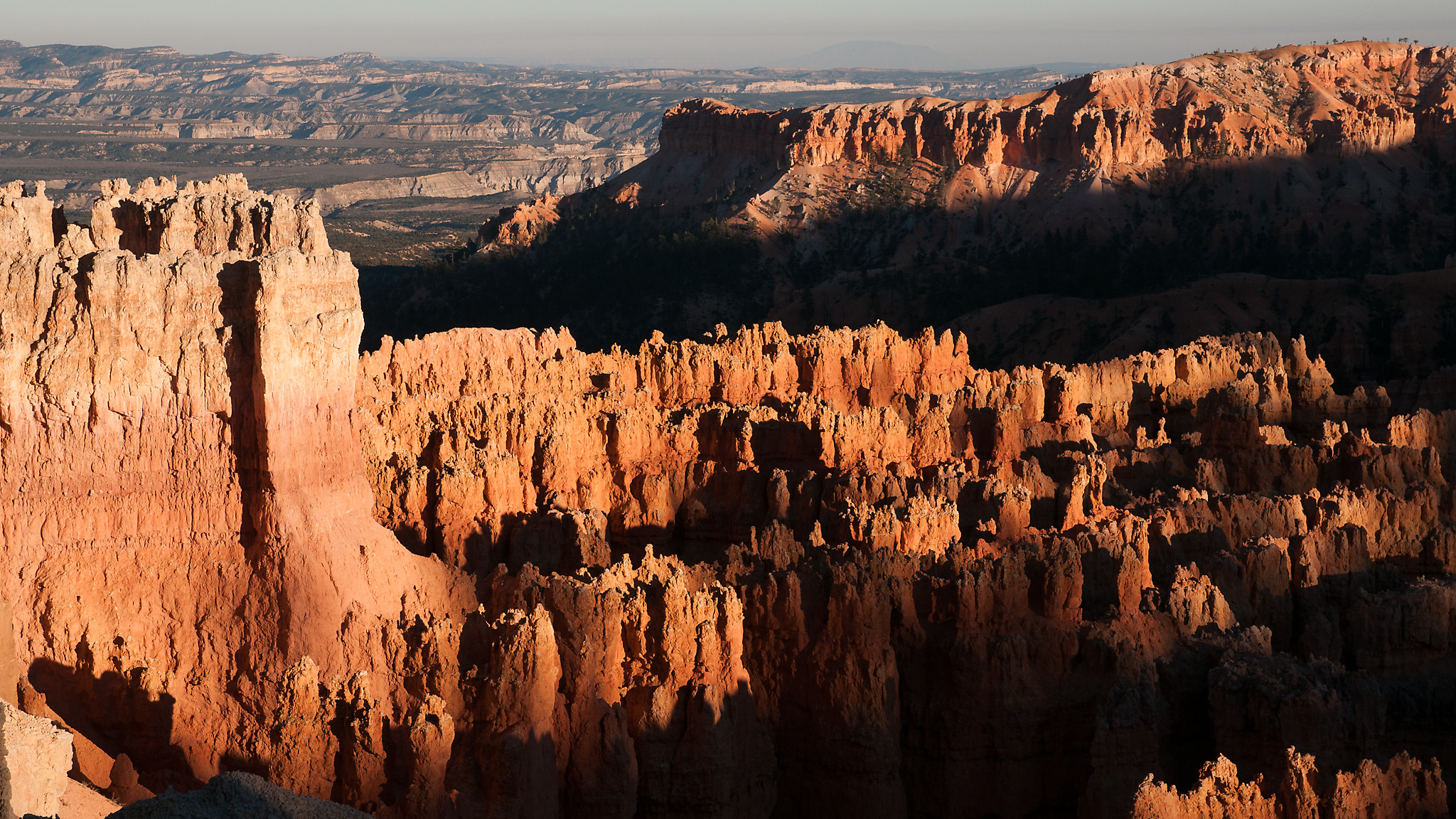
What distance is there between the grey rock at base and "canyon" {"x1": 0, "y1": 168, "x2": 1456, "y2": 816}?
4.34 meters

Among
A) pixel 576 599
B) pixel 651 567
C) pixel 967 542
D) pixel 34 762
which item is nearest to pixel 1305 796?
pixel 576 599

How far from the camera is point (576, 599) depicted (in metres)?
18.4

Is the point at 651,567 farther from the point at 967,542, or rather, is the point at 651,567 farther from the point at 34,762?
the point at 34,762

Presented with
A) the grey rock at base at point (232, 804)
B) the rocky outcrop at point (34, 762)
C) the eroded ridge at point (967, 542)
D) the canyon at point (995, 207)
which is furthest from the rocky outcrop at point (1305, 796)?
the canyon at point (995, 207)

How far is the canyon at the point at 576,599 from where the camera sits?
1628cm

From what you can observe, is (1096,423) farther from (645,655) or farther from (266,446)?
(266,446)

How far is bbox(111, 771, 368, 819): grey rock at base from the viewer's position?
10.4 m

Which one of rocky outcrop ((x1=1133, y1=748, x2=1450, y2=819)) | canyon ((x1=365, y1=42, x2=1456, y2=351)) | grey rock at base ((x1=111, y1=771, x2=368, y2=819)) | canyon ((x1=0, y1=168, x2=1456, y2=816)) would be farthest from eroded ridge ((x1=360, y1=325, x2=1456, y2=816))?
canyon ((x1=365, y1=42, x2=1456, y2=351))

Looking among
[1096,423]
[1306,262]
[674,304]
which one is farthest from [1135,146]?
[1096,423]

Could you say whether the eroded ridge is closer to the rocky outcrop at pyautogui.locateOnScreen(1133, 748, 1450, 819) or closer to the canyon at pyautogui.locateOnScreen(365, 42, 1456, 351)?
the rocky outcrop at pyautogui.locateOnScreen(1133, 748, 1450, 819)

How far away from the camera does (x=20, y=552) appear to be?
16.4 meters

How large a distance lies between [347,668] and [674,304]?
74.1m

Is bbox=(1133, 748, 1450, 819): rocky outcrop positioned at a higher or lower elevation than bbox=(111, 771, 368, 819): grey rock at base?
lower

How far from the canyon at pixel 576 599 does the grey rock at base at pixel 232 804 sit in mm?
4344
